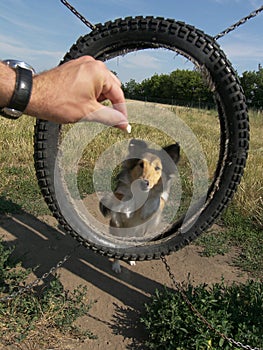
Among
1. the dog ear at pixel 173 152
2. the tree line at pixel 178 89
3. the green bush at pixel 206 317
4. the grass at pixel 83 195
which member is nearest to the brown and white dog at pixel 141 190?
the dog ear at pixel 173 152

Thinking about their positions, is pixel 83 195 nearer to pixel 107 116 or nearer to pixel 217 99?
pixel 217 99

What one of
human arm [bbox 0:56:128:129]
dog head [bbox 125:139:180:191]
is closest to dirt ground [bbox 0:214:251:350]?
dog head [bbox 125:139:180:191]

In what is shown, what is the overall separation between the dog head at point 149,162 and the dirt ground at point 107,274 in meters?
1.08

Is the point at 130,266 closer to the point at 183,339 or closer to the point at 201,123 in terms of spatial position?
the point at 183,339

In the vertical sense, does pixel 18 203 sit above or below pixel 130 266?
above

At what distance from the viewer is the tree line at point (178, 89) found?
8.91 metres

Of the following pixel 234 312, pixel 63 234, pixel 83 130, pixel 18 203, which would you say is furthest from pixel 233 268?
pixel 83 130

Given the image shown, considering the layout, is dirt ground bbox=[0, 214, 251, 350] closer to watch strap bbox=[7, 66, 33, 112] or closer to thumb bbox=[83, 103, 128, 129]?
thumb bbox=[83, 103, 128, 129]

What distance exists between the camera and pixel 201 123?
12.5 metres

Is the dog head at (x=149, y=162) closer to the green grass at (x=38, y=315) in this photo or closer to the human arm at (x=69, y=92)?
the green grass at (x=38, y=315)

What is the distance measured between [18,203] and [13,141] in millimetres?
2669

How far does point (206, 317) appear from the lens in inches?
134

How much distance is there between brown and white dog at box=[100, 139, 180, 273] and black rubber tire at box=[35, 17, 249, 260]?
1713 millimetres

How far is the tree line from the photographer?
891 cm
